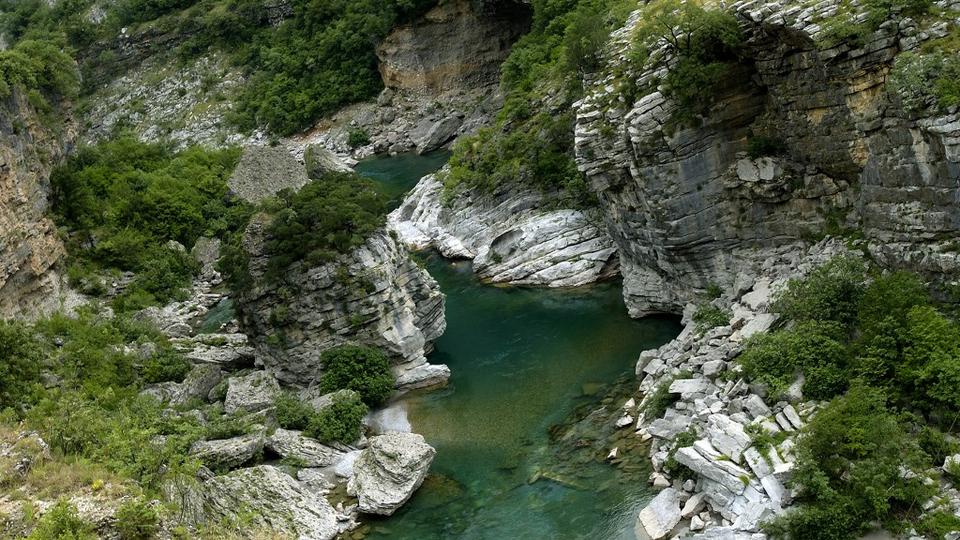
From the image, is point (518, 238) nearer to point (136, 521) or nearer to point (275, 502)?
point (275, 502)

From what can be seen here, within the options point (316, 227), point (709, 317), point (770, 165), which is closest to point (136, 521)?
point (316, 227)

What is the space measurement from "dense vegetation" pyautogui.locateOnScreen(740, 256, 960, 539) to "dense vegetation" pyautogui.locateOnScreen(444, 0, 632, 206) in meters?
18.0

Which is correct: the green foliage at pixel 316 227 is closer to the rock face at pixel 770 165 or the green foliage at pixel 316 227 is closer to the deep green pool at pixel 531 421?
the deep green pool at pixel 531 421

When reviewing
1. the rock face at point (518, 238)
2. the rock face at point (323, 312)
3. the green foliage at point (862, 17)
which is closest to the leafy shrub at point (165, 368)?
the rock face at point (323, 312)

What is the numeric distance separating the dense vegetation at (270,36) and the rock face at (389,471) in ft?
179

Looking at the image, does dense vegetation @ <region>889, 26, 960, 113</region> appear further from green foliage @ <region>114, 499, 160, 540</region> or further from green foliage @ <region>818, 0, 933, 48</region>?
green foliage @ <region>114, 499, 160, 540</region>

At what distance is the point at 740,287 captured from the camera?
Answer: 29219 mm

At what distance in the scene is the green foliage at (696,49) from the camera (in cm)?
2747

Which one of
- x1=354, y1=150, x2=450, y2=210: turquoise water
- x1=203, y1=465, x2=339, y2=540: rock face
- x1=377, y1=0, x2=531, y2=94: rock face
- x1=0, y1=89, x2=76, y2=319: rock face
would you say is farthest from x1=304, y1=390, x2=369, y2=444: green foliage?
x1=377, y1=0, x2=531, y2=94: rock face

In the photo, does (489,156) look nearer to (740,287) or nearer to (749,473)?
(740,287)

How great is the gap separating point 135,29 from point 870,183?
86403 mm

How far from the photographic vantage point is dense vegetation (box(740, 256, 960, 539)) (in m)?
18.0

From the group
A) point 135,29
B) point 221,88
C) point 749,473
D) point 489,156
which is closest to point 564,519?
point 749,473

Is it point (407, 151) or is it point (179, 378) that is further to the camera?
point (407, 151)
